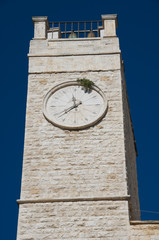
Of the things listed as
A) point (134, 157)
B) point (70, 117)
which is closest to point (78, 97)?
point (70, 117)

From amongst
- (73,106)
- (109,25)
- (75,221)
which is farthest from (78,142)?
(109,25)

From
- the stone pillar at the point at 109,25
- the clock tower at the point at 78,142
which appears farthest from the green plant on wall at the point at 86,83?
the stone pillar at the point at 109,25

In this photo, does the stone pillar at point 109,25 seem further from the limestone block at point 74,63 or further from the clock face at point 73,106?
the clock face at point 73,106

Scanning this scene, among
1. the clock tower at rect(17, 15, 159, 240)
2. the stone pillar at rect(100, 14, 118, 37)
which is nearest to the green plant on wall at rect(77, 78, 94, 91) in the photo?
the clock tower at rect(17, 15, 159, 240)

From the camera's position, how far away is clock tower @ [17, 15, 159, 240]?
62.4 ft

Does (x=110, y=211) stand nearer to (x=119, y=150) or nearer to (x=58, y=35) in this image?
(x=119, y=150)

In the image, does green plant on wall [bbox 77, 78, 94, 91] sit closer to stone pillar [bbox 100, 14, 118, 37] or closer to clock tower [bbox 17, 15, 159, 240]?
clock tower [bbox 17, 15, 159, 240]

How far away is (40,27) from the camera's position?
75.8 feet

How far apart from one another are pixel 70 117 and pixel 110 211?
125 inches

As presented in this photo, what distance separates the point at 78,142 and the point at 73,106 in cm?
125

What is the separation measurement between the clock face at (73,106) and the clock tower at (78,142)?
0.03m

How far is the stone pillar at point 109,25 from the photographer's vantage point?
22.8 metres

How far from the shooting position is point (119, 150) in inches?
796

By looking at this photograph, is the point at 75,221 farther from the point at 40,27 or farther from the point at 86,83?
the point at 40,27
